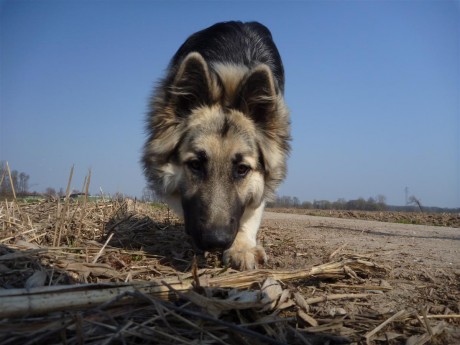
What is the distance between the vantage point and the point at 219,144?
4035mm

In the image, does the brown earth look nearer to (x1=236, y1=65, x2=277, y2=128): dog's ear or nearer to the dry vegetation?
(x1=236, y1=65, x2=277, y2=128): dog's ear

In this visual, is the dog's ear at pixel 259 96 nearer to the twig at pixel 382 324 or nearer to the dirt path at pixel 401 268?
the dirt path at pixel 401 268

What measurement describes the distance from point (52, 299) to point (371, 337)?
153 cm

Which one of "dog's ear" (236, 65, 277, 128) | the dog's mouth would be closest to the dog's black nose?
the dog's mouth

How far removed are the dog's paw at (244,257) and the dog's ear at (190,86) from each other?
176 cm

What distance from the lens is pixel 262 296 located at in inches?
83.0

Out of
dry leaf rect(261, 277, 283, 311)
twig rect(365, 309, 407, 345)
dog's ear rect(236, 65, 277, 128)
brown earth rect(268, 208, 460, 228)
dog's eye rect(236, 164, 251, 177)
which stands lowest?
twig rect(365, 309, 407, 345)

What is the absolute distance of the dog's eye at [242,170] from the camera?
Result: 4070mm

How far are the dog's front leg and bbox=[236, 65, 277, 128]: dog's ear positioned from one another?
113cm

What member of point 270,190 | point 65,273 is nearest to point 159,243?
point 270,190

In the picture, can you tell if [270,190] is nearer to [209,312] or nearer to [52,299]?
[209,312]

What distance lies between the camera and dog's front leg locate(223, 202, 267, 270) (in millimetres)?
3404

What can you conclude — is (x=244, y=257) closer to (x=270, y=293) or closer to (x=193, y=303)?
(x=270, y=293)

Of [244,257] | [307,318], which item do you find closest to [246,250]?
[244,257]
